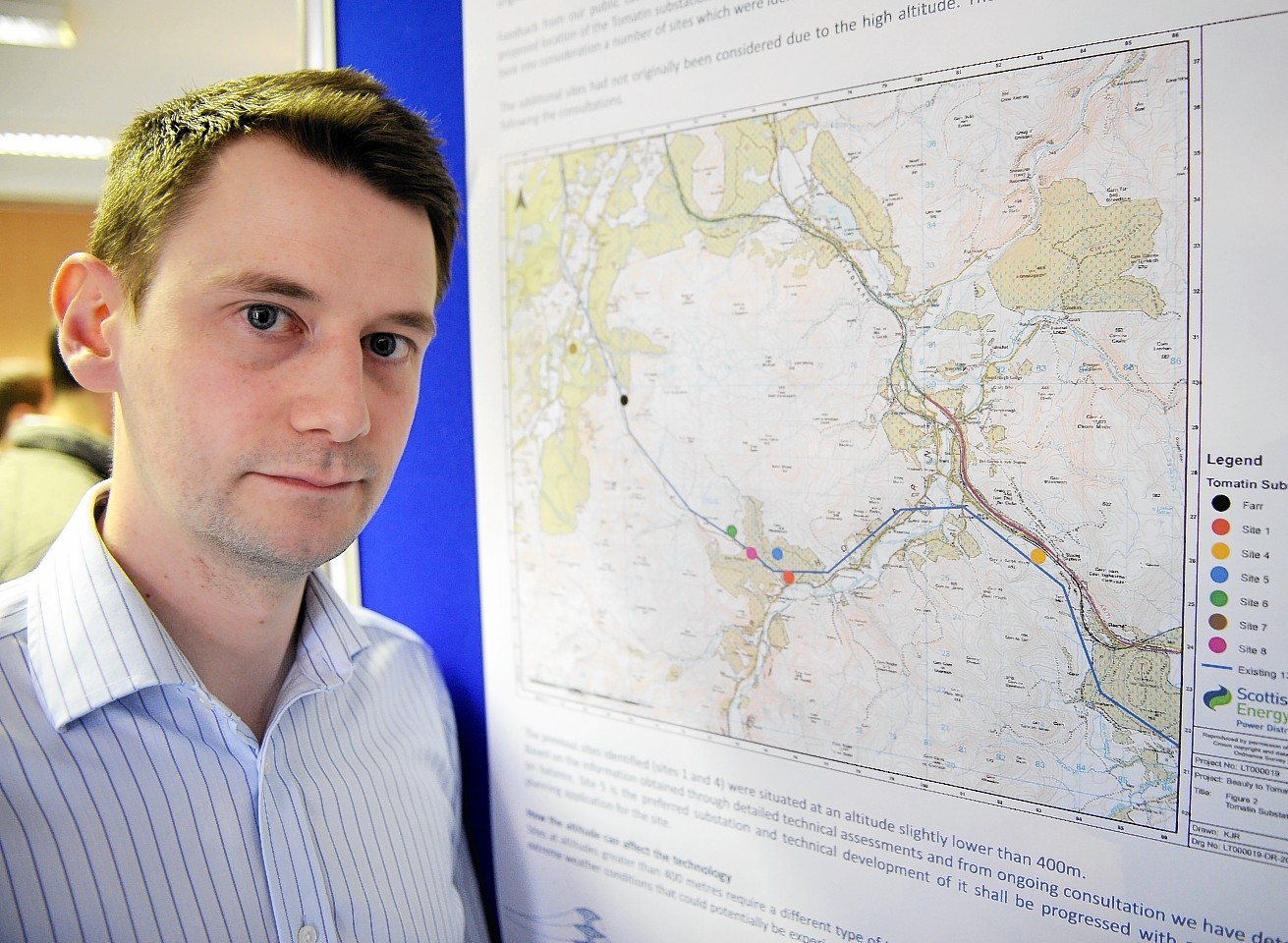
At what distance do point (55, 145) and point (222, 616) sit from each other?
837 mm

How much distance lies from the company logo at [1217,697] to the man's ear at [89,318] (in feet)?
3.77

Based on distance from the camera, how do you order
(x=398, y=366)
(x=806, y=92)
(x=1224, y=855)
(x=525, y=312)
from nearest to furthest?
(x=1224, y=855), (x=806, y=92), (x=398, y=366), (x=525, y=312)

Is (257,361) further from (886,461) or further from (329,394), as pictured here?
(886,461)

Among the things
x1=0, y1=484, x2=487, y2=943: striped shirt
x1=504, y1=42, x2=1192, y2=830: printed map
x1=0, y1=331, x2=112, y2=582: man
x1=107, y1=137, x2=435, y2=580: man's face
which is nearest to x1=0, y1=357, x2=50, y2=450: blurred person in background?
x1=0, y1=331, x2=112, y2=582: man

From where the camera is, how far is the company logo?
70 centimetres

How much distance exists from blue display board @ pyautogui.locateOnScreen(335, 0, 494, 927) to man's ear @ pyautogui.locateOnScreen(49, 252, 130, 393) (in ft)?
1.41

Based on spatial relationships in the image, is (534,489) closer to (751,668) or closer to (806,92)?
(751,668)

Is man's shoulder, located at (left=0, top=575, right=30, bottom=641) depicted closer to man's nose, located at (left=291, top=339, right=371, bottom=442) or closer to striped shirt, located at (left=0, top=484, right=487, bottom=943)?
striped shirt, located at (left=0, top=484, right=487, bottom=943)

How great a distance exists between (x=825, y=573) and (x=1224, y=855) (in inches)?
16.7

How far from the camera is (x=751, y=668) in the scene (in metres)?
0.95

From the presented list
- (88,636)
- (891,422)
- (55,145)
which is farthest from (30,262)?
(891,422)

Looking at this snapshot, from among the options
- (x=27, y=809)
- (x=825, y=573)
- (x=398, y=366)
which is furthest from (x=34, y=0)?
(x=825, y=573)

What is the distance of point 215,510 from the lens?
34.0 inches

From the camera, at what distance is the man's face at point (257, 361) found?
84 centimetres
